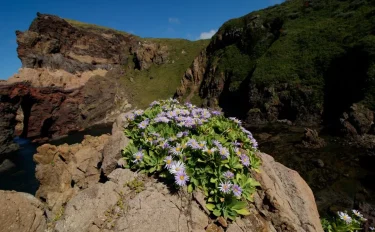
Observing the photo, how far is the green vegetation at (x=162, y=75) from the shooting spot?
95500mm

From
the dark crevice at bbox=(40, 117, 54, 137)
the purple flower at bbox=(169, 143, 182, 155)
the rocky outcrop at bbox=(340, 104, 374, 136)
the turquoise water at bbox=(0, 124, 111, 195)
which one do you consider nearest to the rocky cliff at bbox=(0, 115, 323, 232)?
the purple flower at bbox=(169, 143, 182, 155)

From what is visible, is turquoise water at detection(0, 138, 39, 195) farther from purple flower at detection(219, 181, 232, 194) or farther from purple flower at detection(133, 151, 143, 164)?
purple flower at detection(219, 181, 232, 194)

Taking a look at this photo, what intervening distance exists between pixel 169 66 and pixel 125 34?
33214mm

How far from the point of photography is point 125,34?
4823 inches

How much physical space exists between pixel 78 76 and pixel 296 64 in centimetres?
6661

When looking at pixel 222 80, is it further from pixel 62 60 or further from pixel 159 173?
pixel 159 173

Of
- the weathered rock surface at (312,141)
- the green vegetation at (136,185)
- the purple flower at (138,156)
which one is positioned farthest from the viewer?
the weathered rock surface at (312,141)

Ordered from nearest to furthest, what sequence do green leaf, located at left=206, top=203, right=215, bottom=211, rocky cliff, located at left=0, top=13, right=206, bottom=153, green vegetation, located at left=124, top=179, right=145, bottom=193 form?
green leaf, located at left=206, top=203, right=215, bottom=211
green vegetation, located at left=124, top=179, right=145, bottom=193
rocky cliff, located at left=0, top=13, right=206, bottom=153

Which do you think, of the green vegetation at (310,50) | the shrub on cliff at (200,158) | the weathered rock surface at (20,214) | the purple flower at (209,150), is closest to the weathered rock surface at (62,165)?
the weathered rock surface at (20,214)

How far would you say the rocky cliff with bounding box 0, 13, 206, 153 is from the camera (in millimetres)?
61438

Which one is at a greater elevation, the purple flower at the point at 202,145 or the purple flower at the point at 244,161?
the purple flower at the point at 202,145

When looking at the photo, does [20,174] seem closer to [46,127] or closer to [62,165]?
[62,165]

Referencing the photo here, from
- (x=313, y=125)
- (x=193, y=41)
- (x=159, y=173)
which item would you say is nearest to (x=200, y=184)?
(x=159, y=173)

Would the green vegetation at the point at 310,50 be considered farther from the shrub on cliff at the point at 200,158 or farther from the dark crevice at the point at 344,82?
the shrub on cliff at the point at 200,158
